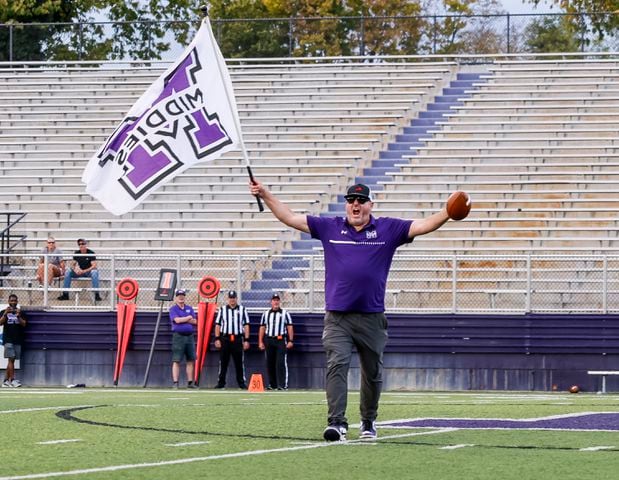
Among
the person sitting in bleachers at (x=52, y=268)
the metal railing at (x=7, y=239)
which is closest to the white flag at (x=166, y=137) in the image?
the person sitting in bleachers at (x=52, y=268)

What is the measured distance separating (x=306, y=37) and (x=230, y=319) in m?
12.1

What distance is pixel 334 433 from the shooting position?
899 centimetres

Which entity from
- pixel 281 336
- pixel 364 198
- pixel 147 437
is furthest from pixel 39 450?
pixel 281 336

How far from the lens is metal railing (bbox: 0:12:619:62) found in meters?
31.2

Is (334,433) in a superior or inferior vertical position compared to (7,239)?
inferior

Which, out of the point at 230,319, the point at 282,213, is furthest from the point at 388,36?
the point at 282,213

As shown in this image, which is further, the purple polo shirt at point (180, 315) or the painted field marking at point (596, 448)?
the purple polo shirt at point (180, 315)

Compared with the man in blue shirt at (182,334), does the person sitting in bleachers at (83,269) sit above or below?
above

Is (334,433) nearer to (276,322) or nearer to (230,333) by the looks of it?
(276,322)

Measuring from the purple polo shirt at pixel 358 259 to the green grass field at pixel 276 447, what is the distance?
2.86 ft

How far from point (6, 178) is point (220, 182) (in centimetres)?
421

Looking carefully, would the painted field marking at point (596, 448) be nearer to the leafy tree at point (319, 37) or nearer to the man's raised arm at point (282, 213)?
the man's raised arm at point (282, 213)

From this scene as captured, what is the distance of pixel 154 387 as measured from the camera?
74.9ft

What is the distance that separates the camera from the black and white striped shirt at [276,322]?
2214 cm
